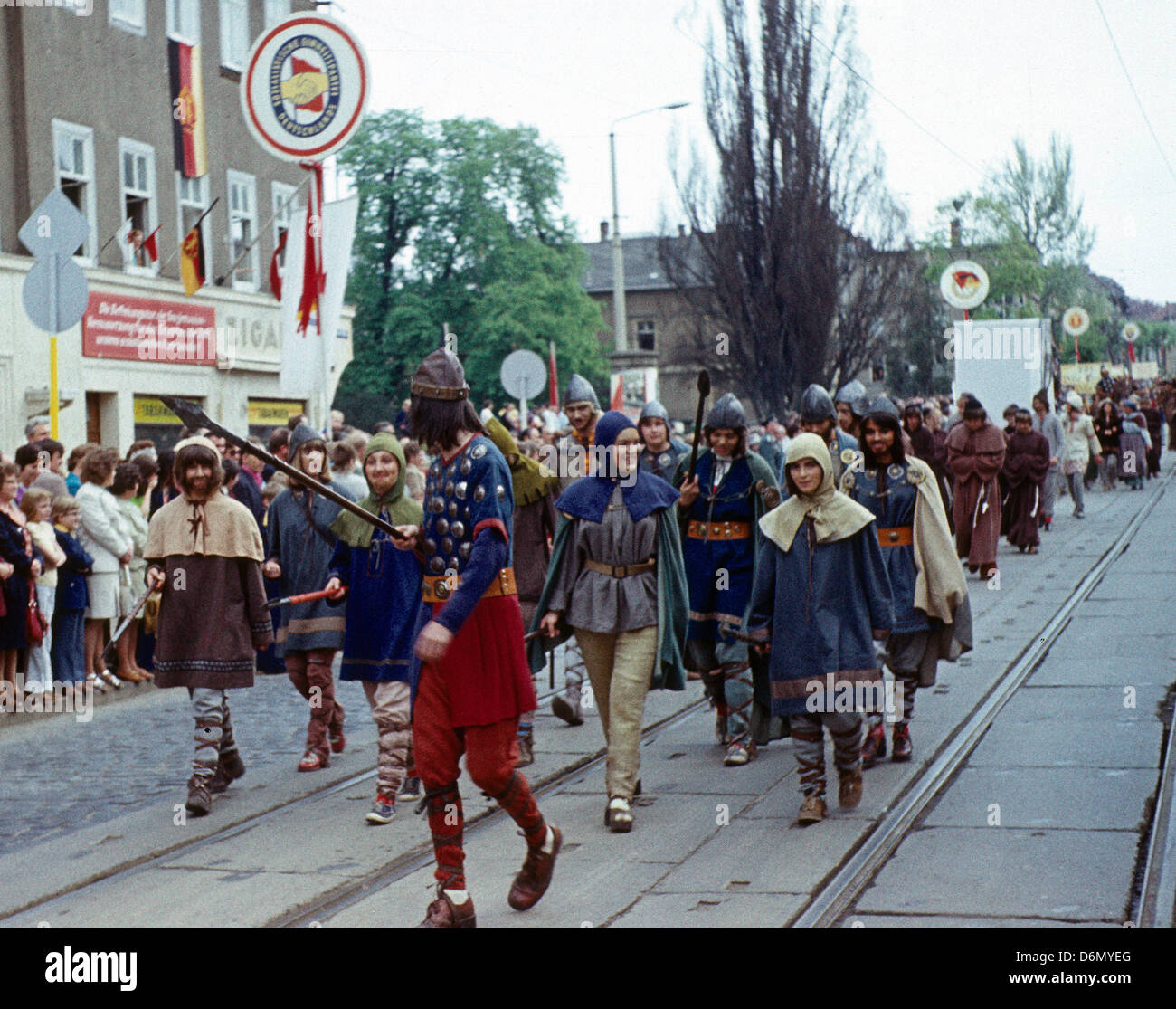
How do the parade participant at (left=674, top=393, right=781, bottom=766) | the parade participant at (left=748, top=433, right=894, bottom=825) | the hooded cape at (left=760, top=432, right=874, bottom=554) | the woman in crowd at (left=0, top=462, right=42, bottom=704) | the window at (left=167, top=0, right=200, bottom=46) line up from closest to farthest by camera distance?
the parade participant at (left=748, top=433, right=894, bottom=825), the hooded cape at (left=760, top=432, right=874, bottom=554), the parade participant at (left=674, top=393, right=781, bottom=766), the woman in crowd at (left=0, top=462, right=42, bottom=704), the window at (left=167, top=0, right=200, bottom=46)

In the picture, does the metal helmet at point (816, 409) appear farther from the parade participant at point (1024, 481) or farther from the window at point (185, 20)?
the window at point (185, 20)

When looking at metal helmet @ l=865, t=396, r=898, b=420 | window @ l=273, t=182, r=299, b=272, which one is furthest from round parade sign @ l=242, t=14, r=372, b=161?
window @ l=273, t=182, r=299, b=272

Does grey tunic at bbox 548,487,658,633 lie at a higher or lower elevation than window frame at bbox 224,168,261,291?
lower

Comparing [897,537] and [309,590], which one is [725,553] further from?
[309,590]

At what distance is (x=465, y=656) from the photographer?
5.55m

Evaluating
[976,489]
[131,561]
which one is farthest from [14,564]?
[976,489]

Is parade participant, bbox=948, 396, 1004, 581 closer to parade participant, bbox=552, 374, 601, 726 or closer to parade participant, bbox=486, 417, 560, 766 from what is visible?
parade participant, bbox=552, 374, 601, 726

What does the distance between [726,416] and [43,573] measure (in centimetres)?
481

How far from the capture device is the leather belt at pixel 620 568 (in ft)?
24.5

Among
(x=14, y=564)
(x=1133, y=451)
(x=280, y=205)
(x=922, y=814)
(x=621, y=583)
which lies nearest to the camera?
(x=922, y=814)

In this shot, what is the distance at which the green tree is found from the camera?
2173 inches

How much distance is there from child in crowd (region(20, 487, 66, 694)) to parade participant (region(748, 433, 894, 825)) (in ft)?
17.6
